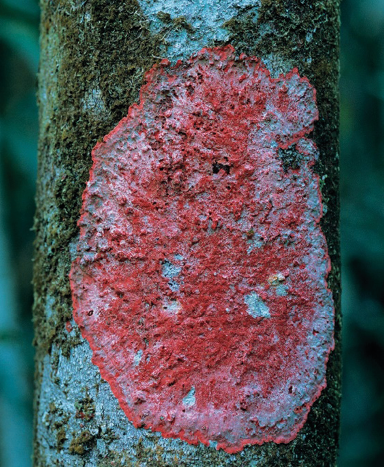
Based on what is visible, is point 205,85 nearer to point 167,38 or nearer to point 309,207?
point 167,38

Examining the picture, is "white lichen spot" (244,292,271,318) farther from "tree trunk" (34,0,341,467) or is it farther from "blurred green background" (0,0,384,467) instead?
"blurred green background" (0,0,384,467)

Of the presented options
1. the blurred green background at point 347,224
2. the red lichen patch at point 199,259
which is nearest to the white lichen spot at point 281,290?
the red lichen patch at point 199,259

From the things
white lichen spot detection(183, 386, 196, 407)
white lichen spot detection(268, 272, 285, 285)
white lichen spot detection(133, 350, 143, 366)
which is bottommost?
white lichen spot detection(183, 386, 196, 407)

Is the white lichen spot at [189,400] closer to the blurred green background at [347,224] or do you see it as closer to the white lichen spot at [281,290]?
the white lichen spot at [281,290]

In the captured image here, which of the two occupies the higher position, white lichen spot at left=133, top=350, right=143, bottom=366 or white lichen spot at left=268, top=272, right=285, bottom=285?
white lichen spot at left=268, top=272, right=285, bottom=285

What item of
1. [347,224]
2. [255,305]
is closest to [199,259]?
[255,305]

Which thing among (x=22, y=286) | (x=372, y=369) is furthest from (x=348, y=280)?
(x=22, y=286)

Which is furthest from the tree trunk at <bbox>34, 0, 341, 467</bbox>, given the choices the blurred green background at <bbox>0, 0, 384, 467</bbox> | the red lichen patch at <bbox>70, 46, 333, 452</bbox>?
the blurred green background at <bbox>0, 0, 384, 467</bbox>

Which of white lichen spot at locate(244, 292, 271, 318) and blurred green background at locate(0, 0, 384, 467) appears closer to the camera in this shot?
white lichen spot at locate(244, 292, 271, 318)
